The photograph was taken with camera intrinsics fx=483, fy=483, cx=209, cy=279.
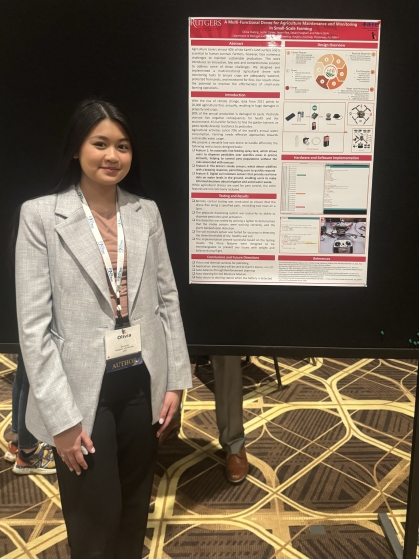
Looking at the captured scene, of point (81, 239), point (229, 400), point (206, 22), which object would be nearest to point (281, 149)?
point (206, 22)

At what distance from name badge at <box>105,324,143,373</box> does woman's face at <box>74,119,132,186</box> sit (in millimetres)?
433

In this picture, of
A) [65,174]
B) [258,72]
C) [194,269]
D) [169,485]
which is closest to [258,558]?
[169,485]

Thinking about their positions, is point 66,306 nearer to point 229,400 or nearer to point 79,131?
point 79,131

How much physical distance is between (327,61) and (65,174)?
898mm

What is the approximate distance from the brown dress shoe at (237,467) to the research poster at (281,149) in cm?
116

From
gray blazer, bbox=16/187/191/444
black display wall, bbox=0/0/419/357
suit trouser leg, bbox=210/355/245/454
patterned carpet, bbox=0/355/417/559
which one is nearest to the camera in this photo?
gray blazer, bbox=16/187/191/444

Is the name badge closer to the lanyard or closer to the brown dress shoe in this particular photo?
the lanyard

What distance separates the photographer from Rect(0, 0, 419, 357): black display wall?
4.97ft

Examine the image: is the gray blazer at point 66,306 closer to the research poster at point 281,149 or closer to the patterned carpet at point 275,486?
the research poster at point 281,149

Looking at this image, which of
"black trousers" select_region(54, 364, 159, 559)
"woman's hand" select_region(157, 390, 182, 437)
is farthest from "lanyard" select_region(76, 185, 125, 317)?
"woman's hand" select_region(157, 390, 182, 437)

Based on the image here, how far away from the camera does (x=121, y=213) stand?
1.46 metres

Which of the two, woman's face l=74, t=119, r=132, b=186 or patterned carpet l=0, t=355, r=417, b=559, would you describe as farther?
patterned carpet l=0, t=355, r=417, b=559

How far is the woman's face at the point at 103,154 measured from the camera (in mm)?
1354

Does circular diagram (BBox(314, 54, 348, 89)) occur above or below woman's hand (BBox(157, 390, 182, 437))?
above
